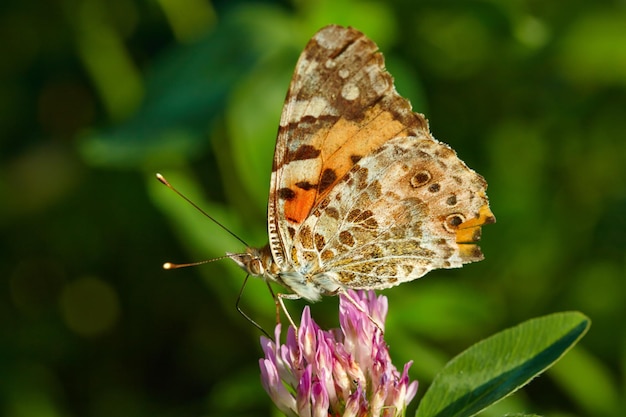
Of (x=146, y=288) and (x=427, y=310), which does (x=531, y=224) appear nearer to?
(x=427, y=310)

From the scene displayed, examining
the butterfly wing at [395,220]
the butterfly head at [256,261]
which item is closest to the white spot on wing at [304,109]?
the butterfly wing at [395,220]

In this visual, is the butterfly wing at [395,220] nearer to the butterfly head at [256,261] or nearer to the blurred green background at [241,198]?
the butterfly head at [256,261]

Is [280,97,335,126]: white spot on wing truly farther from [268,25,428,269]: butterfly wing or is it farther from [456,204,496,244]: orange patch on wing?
[456,204,496,244]: orange patch on wing

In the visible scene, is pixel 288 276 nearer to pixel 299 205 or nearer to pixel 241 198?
pixel 299 205

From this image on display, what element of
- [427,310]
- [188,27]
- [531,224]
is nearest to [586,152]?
[531,224]

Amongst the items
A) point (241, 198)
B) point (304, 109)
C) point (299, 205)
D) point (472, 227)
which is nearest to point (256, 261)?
point (299, 205)

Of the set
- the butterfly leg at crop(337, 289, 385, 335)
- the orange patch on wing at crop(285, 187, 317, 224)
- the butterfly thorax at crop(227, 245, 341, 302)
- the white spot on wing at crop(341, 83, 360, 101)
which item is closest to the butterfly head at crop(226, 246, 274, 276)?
the butterfly thorax at crop(227, 245, 341, 302)

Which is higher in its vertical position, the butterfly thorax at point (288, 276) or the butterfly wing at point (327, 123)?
the butterfly wing at point (327, 123)
